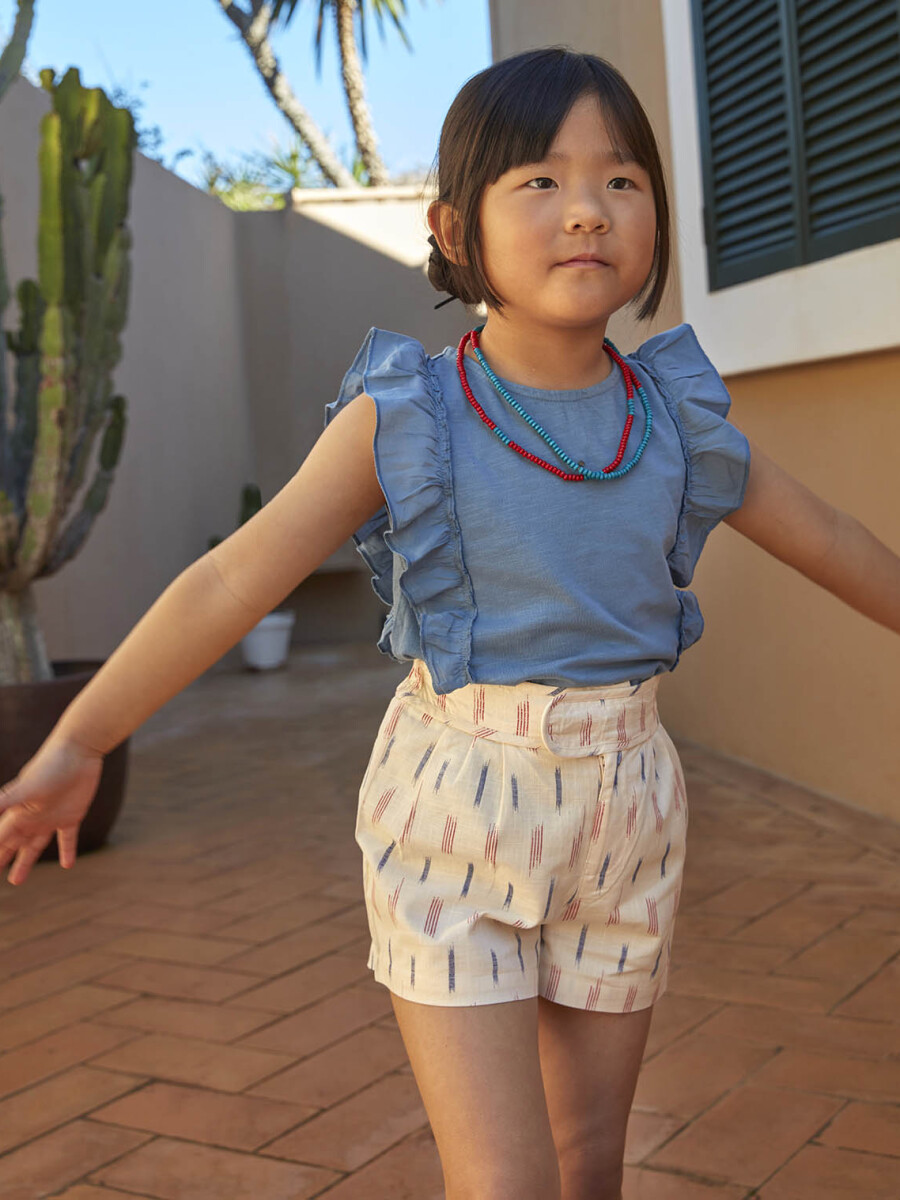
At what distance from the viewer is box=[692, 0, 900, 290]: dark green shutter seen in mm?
3256

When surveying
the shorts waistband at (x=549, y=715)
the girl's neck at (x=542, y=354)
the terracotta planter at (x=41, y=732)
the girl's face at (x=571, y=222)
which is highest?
the girl's face at (x=571, y=222)

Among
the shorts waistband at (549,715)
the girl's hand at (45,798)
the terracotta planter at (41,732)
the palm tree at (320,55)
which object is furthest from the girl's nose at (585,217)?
the palm tree at (320,55)

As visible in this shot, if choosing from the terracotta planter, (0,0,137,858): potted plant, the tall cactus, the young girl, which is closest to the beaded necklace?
the young girl

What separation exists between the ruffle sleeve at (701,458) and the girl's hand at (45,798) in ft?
2.02

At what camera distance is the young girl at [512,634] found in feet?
3.91

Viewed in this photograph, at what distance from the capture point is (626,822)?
1.25 metres

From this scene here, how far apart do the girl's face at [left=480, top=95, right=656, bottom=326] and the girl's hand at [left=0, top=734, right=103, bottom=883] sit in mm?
600

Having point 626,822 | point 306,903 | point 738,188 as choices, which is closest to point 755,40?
point 738,188

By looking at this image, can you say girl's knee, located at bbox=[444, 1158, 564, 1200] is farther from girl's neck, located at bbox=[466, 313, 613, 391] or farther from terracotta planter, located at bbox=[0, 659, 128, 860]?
terracotta planter, located at bbox=[0, 659, 128, 860]

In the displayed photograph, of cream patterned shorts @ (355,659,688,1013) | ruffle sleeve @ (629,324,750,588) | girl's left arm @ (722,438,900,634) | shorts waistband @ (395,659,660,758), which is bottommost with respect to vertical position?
cream patterned shorts @ (355,659,688,1013)

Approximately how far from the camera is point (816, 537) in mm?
1390

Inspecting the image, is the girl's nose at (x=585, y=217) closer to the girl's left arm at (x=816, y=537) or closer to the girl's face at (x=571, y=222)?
the girl's face at (x=571, y=222)

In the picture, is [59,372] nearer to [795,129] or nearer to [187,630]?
[795,129]

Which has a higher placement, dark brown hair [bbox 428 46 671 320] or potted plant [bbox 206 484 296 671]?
dark brown hair [bbox 428 46 671 320]
